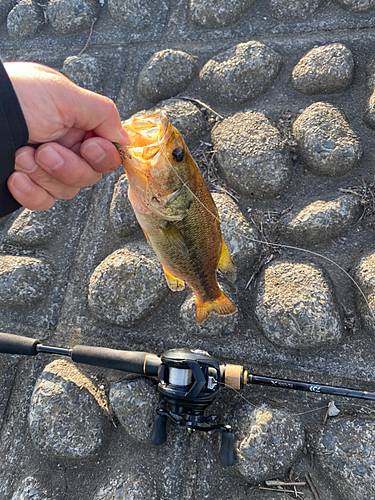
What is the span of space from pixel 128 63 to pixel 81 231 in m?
1.82

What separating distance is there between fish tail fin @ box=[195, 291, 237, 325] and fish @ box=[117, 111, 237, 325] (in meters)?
0.27

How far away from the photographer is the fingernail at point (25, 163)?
1620 millimetres

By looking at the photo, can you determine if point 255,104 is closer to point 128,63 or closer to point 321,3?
point 321,3

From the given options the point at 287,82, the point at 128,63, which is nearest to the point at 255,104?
the point at 287,82

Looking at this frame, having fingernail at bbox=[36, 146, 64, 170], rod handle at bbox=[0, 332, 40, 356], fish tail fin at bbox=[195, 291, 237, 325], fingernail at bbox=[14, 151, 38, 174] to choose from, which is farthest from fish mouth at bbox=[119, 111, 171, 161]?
rod handle at bbox=[0, 332, 40, 356]

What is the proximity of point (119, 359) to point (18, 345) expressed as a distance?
0.78m

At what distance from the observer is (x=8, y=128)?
146 cm

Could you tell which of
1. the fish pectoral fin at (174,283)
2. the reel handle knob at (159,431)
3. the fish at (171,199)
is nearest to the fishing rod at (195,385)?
the reel handle knob at (159,431)

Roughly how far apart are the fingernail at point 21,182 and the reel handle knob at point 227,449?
1850 millimetres

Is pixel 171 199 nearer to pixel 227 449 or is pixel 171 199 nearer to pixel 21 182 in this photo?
pixel 21 182

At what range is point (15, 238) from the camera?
3.07 meters

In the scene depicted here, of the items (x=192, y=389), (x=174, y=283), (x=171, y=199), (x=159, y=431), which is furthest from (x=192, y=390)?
(x=171, y=199)

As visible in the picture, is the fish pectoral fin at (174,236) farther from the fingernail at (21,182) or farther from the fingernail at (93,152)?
the fingernail at (21,182)

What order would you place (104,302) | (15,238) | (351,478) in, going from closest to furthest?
(351,478) → (104,302) → (15,238)
